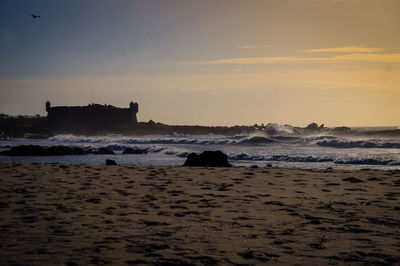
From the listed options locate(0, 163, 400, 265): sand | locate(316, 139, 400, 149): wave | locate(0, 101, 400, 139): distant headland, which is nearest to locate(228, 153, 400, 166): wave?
locate(0, 163, 400, 265): sand

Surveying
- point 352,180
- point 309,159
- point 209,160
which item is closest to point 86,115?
point 309,159

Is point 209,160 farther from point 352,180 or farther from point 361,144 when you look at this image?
point 361,144

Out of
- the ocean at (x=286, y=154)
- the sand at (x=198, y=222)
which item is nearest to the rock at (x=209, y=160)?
the ocean at (x=286, y=154)

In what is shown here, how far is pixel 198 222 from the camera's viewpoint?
5.08m

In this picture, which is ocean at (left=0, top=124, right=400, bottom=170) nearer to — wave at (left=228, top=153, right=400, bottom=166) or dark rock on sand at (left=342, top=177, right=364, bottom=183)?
wave at (left=228, top=153, right=400, bottom=166)

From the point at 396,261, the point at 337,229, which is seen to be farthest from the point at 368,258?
the point at 337,229

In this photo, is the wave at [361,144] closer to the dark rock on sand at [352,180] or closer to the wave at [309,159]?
the wave at [309,159]

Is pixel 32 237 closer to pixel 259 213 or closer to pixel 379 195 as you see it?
pixel 259 213

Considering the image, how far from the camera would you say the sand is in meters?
3.77

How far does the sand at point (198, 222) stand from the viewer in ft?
12.4

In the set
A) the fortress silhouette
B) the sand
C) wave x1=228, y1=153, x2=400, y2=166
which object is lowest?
wave x1=228, y1=153, x2=400, y2=166

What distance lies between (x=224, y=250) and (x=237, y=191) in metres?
3.64

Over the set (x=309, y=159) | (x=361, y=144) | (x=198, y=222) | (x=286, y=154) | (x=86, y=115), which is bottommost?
(x=309, y=159)

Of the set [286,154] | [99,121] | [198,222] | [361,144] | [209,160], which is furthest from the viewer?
[99,121]
